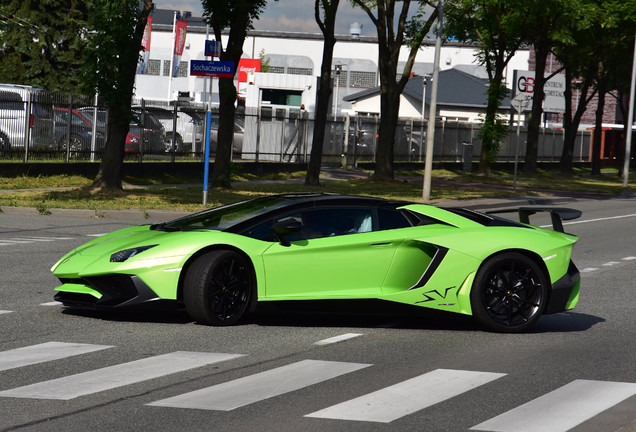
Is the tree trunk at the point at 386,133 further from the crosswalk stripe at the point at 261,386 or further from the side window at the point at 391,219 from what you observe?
the crosswalk stripe at the point at 261,386

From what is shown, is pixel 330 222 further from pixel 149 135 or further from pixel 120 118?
pixel 149 135

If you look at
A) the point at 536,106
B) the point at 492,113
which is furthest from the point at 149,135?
the point at 536,106

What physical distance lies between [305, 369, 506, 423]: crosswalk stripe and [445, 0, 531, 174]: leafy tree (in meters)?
31.3

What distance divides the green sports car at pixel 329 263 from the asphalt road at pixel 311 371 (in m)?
0.23

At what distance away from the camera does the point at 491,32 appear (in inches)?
1522

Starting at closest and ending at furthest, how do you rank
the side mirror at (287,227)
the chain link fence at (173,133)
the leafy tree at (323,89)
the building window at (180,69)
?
the side mirror at (287,227), the chain link fence at (173,133), the leafy tree at (323,89), the building window at (180,69)

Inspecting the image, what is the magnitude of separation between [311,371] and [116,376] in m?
1.33

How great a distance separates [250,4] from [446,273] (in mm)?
18181

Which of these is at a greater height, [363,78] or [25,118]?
[363,78]

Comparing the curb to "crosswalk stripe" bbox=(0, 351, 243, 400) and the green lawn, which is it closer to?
the green lawn

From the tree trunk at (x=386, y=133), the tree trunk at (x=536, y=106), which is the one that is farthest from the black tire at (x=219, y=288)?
the tree trunk at (x=536, y=106)

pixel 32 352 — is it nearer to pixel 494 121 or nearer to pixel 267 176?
pixel 267 176

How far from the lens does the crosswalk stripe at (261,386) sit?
6.00 metres

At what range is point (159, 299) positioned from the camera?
27.1ft
